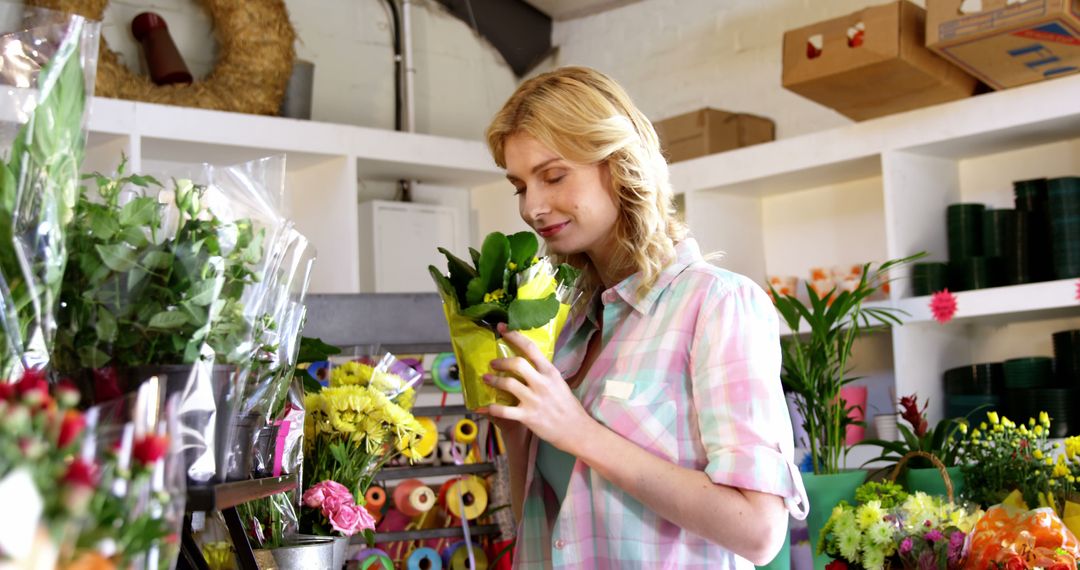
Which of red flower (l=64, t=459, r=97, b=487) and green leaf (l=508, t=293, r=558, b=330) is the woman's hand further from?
red flower (l=64, t=459, r=97, b=487)

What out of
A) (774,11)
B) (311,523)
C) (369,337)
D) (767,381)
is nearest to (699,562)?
(767,381)

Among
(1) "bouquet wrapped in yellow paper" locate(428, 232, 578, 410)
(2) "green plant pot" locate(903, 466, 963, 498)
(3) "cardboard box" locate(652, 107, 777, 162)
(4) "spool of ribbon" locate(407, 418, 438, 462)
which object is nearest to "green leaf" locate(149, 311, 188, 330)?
(1) "bouquet wrapped in yellow paper" locate(428, 232, 578, 410)

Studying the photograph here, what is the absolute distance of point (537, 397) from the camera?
1236 mm

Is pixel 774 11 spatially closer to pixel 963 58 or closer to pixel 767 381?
pixel 963 58

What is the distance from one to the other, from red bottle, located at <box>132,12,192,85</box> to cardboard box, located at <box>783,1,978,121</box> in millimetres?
1865

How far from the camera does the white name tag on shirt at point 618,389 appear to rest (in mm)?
1363

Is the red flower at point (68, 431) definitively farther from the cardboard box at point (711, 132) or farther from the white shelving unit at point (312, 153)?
the cardboard box at point (711, 132)

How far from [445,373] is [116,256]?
173cm

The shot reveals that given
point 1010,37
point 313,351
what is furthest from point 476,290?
point 1010,37

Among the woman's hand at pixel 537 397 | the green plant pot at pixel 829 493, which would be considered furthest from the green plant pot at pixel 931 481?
the woman's hand at pixel 537 397

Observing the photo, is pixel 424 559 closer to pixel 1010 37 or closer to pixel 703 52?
pixel 1010 37

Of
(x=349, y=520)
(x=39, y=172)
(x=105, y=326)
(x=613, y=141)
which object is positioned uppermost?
(x=613, y=141)

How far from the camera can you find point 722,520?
125 cm

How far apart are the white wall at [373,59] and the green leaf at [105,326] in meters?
3.14
